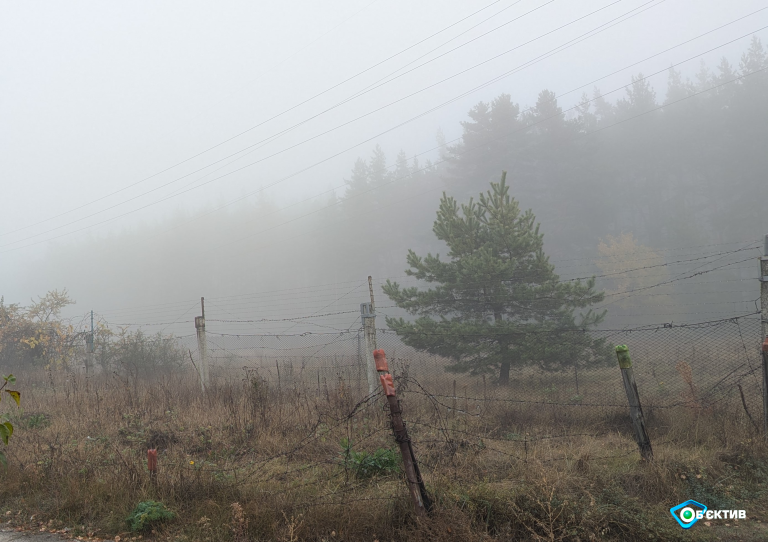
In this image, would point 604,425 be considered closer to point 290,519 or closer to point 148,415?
point 290,519

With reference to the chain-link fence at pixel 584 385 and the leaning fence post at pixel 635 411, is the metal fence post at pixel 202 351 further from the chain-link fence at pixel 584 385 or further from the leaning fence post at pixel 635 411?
the leaning fence post at pixel 635 411

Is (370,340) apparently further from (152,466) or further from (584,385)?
(584,385)

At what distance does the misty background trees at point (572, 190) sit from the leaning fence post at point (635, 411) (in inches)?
1083

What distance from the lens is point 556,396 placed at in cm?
1013

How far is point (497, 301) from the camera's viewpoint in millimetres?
12336

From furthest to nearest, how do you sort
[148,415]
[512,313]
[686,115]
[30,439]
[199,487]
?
[686,115]
[512,313]
[148,415]
[30,439]
[199,487]

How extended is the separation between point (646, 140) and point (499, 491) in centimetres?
5914

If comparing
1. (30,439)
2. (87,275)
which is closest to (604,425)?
(30,439)

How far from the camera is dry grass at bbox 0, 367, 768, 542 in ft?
13.4

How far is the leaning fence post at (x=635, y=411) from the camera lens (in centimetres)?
518

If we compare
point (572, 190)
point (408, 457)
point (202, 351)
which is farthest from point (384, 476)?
point (572, 190)

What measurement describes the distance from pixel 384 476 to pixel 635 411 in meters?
2.92

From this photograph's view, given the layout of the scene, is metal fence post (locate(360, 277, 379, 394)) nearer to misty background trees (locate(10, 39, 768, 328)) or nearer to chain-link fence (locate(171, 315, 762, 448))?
chain-link fence (locate(171, 315, 762, 448))

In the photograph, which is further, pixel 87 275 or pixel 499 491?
pixel 87 275
